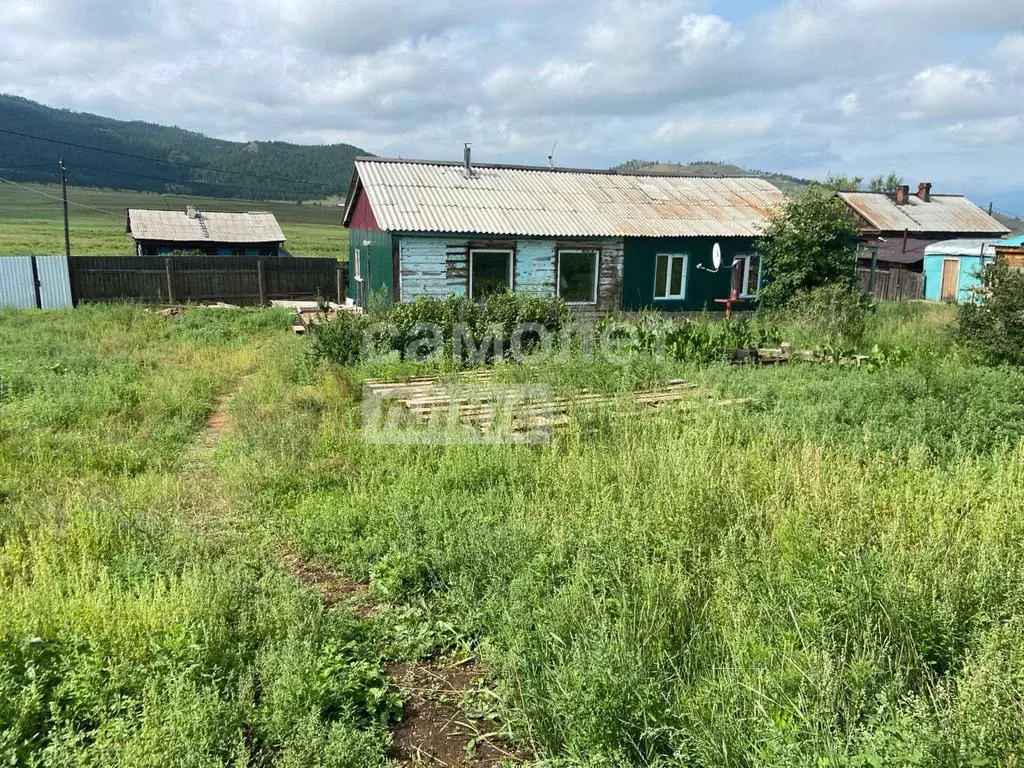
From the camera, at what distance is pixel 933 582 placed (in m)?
3.39

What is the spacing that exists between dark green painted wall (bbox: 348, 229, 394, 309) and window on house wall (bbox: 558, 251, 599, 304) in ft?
13.6

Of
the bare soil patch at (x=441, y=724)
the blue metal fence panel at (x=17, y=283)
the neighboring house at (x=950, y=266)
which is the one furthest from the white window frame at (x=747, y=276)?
the blue metal fence panel at (x=17, y=283)

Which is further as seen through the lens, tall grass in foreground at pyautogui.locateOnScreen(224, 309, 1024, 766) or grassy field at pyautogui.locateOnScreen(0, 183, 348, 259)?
grassy field at pyautogui.locateOnScreen(0, 183, 348, 259)

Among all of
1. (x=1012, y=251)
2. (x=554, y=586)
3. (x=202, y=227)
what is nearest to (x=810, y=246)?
(x=1012, y=251)

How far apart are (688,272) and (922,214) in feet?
70.4

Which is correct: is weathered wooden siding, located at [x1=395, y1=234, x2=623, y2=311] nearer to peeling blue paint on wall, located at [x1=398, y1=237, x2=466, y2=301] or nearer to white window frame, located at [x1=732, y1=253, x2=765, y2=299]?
peeling blue paint on wall, located at [x1=398, y1=237, x2=466, y2=301]

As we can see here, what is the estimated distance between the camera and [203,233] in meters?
26.2

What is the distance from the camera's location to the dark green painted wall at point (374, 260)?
1521cm

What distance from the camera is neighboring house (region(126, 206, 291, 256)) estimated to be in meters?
25.5

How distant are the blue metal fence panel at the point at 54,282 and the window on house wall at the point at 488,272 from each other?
1230 centimetres

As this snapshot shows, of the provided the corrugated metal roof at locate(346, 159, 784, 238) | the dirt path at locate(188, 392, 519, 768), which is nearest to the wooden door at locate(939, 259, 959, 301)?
the corrugated metal roof at locate(346, 159, 784, 238)

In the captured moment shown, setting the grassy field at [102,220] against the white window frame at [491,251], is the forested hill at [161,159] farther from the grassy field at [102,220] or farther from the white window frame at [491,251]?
the white window frame at [491,251]

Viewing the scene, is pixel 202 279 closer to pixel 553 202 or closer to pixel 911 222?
pixel 553 202

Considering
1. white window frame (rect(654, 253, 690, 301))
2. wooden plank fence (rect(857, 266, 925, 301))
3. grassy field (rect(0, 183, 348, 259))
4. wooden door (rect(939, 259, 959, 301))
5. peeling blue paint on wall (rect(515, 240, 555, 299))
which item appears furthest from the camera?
grassy field (rect(0, 183, 348, 259))
